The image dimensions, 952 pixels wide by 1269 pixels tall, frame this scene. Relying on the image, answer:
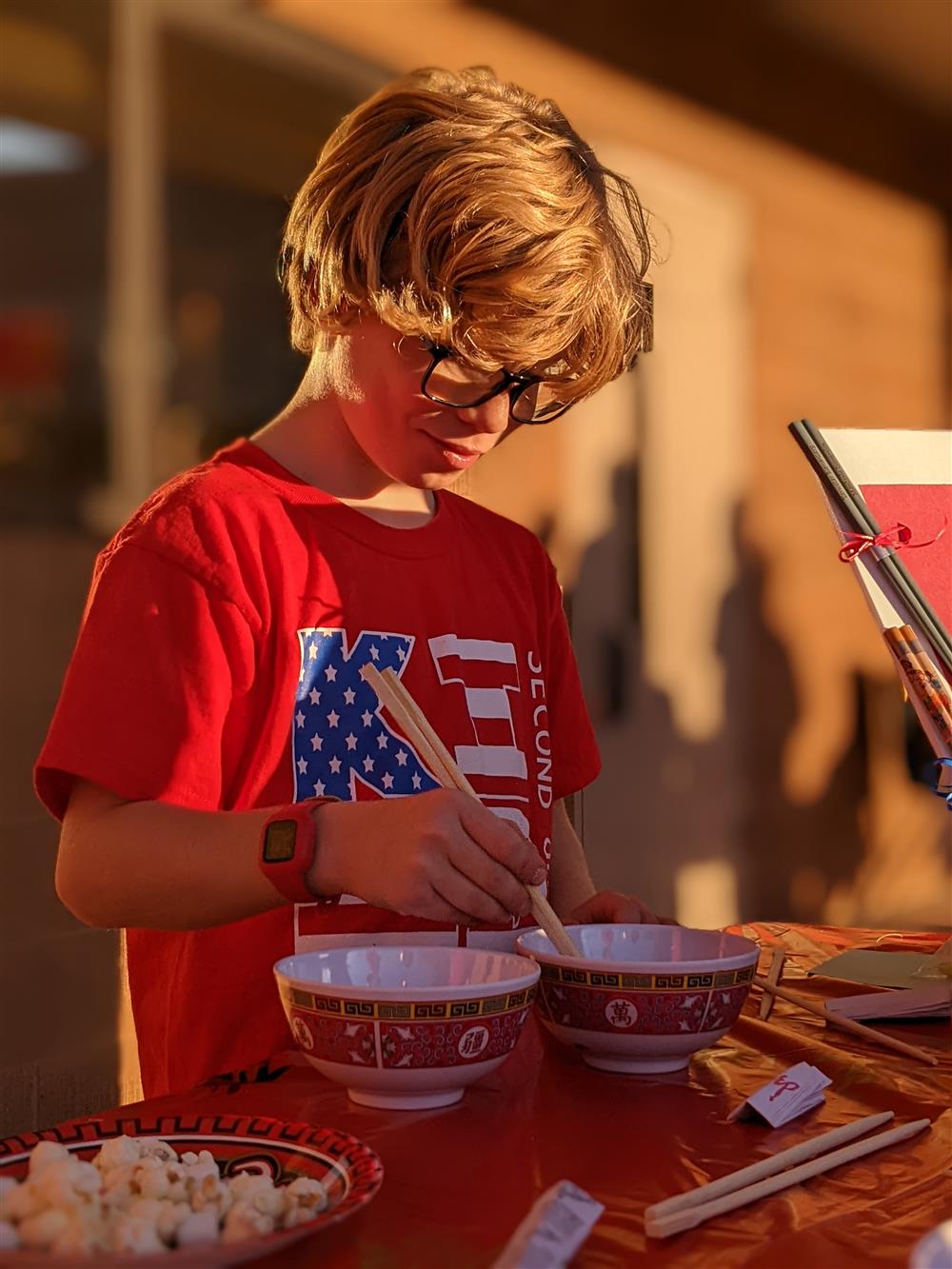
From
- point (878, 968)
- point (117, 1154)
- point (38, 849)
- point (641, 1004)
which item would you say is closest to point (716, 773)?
point (38, 849)

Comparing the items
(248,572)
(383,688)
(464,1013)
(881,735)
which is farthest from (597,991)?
(881,735)

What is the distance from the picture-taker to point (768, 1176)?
0.74 metres

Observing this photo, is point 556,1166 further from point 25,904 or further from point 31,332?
point 31,332

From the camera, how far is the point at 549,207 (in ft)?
3.82

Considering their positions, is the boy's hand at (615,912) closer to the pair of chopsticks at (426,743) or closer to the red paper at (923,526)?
the pair of chopsticks at (426,743)

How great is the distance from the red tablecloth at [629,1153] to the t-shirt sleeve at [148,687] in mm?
231

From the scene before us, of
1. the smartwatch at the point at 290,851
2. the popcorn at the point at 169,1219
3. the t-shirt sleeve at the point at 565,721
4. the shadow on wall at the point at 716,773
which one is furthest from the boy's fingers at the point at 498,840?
the shadow on wall at the point at 716,773

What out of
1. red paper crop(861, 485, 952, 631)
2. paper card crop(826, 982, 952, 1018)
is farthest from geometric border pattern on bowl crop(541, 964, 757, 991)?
red paper crop(861, 485, 952, 631)

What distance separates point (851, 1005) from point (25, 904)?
1.80 metres

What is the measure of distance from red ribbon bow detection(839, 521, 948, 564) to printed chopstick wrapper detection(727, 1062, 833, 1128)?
17.3 inches

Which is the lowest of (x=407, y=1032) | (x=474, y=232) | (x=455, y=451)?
(x=407, y=1032)

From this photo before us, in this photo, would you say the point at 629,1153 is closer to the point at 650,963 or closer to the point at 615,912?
the point at 650,963

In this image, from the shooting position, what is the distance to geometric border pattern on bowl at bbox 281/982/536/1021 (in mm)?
809

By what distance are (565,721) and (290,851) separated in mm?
601
